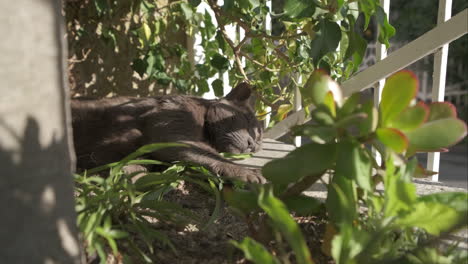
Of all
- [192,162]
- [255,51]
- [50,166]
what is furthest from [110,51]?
[50,166]

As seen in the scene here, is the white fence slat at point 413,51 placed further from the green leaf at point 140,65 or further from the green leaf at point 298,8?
the green leaf at point 140,65

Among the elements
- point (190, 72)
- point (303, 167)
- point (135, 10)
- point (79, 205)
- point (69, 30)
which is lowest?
point (79, 205)

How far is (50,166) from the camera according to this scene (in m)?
0.63

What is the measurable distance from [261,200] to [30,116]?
1.20ft

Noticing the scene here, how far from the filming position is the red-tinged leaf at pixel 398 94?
0.71 meters

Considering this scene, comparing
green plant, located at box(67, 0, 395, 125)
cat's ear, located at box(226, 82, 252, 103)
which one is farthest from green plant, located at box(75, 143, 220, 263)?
green plant, located at box(67, 0, 395, 125)

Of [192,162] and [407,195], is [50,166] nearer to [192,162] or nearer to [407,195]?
[407,195]

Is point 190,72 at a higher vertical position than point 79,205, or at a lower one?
higher

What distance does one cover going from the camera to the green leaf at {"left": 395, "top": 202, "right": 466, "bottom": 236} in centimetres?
70

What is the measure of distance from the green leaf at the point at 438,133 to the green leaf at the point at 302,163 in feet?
0.46

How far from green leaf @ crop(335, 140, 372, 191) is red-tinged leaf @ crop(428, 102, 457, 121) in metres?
0.17

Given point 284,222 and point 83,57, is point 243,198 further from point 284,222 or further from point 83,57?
point 83,57

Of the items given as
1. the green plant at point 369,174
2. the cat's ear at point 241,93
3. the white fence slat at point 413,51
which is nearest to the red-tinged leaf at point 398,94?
the green plant at point 369,174

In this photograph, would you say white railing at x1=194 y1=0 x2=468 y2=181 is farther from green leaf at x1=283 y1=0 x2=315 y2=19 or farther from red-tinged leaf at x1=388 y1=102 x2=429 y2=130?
red-tinged leaf at x1=388 y1=102 x2=429 y2=130
